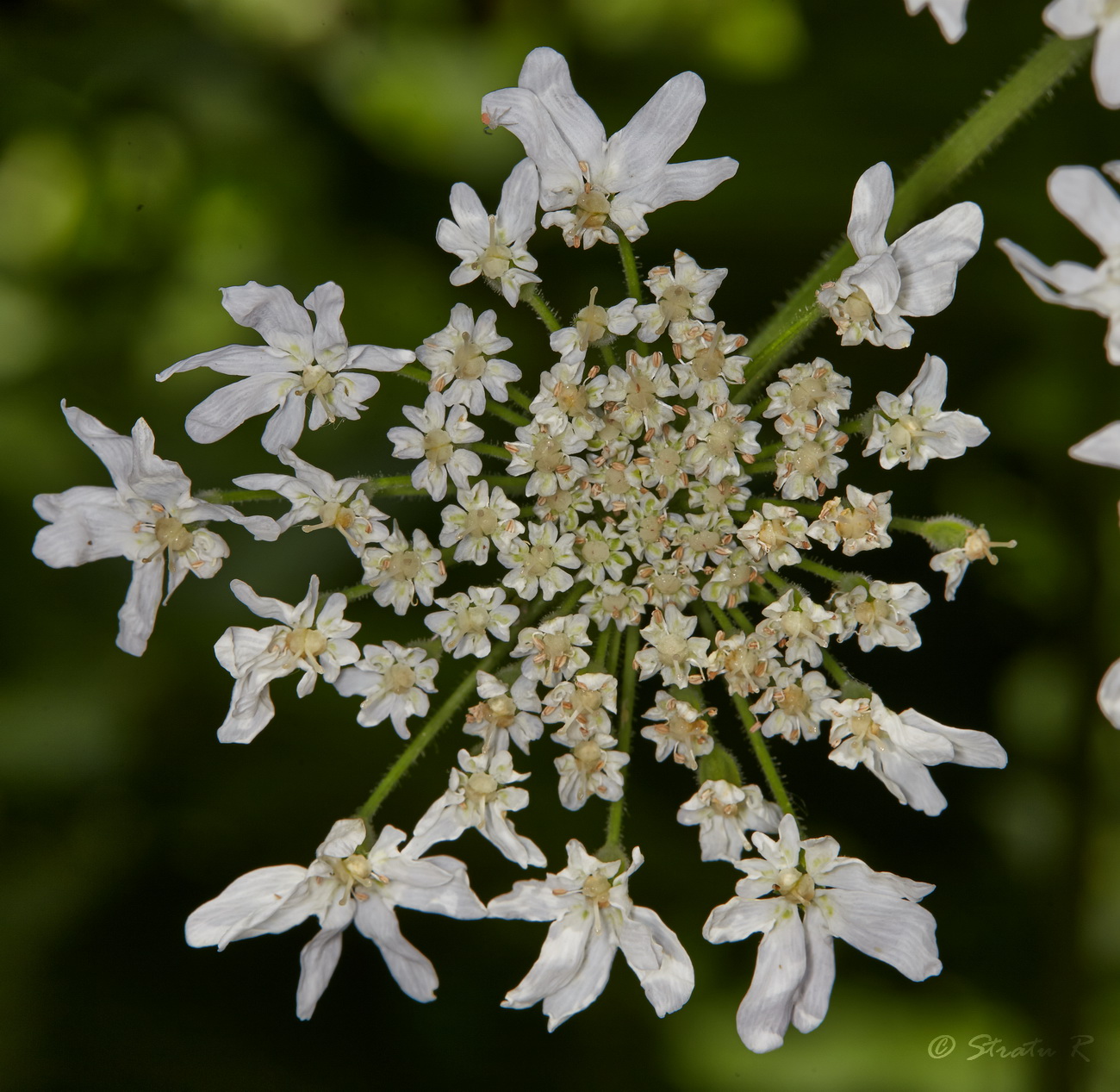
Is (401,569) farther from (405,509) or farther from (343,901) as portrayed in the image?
(405,509)

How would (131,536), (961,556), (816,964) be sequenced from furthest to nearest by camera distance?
(131,536)
(816,964)
(961,556)

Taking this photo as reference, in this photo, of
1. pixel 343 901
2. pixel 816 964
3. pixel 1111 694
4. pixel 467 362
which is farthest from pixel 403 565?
pixel 1111 694

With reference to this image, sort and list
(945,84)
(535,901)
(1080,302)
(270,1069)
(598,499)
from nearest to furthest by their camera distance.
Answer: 1. (1080,302)
2. (535,901)
3. (598,499)
4. (945,84)
5. (270,1069)

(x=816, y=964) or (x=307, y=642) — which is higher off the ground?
(x=816, y=964)

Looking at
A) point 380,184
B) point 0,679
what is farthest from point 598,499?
point 0,679

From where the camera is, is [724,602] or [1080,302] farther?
[724,602]

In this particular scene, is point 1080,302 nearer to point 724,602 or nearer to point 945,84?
point 724,602
